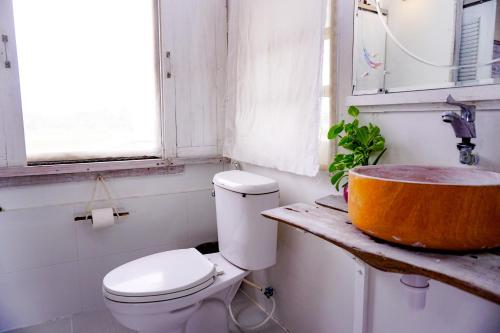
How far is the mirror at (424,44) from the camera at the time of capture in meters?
0.91

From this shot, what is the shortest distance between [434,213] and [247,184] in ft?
2.95

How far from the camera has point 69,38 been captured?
1691 millimetres

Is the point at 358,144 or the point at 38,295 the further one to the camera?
the point at 38,295

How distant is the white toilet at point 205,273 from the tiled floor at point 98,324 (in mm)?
284

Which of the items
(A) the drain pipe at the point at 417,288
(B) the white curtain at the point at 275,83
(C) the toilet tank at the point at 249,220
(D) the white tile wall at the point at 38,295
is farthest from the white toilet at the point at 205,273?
(A) the drain pipe at the point at 417,288

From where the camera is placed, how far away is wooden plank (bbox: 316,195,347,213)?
1094 millimetres

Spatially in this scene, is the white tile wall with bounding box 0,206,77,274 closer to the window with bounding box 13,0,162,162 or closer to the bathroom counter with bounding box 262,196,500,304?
the window with bounding box 13,0,162,162

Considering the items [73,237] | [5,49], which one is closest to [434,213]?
[73,237]

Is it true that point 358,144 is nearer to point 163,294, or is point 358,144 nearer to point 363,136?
point 363,136

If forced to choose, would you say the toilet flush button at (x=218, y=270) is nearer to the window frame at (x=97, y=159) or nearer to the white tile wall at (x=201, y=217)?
the white tile wall at (x=201, y=217)

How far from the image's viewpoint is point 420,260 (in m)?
0.68

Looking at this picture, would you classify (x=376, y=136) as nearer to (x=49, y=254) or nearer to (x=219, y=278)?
(x=219, y=278)

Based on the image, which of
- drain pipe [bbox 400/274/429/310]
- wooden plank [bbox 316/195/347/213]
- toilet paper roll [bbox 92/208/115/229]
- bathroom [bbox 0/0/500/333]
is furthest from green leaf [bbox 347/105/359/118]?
toilet paper roll [bbox 92/208/115/229]

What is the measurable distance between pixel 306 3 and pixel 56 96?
4.16 feet
